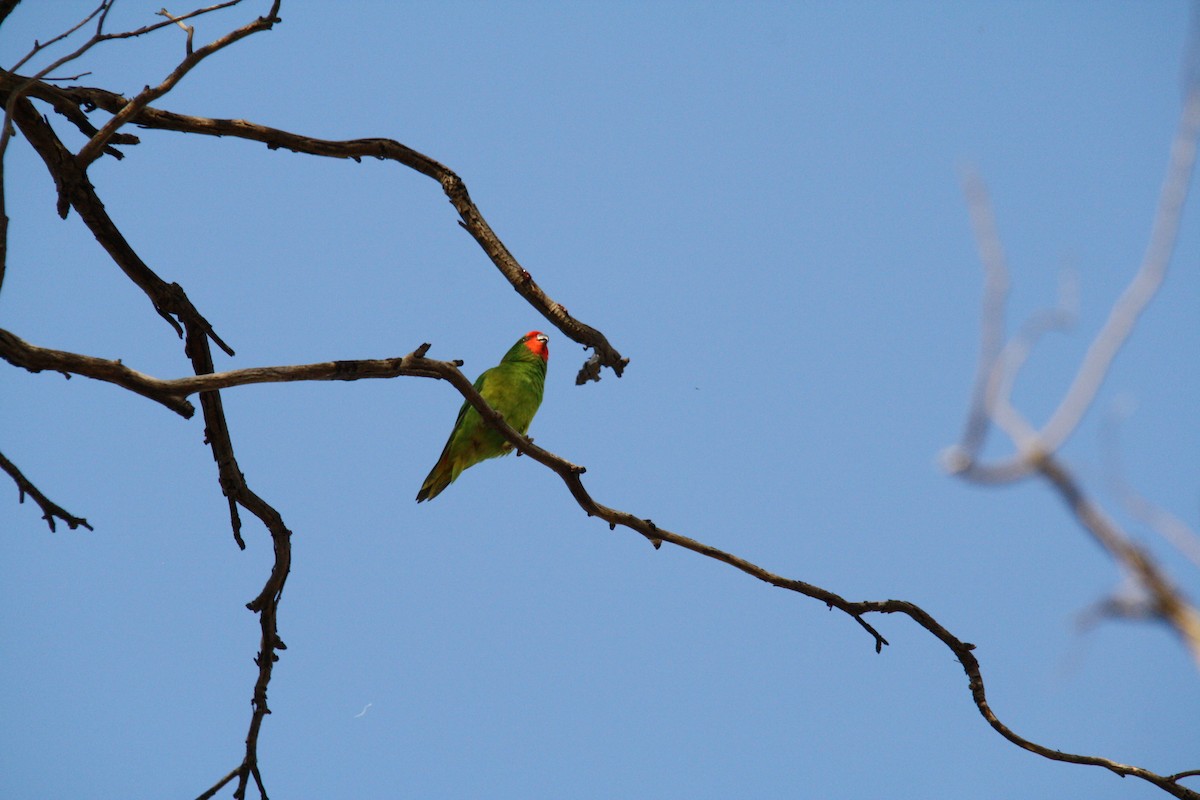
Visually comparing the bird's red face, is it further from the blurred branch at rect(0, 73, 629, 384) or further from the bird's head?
the blurred branch at rect(0, 73, 629, 384)

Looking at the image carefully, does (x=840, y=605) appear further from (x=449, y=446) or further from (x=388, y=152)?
(x=449, y=446)

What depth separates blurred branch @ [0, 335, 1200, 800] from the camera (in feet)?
11.0

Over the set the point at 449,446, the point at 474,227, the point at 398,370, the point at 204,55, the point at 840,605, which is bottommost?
the point at 840,605

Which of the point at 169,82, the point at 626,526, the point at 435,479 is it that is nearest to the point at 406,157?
the point at 169,82

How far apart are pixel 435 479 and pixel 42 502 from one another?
332 centimetres

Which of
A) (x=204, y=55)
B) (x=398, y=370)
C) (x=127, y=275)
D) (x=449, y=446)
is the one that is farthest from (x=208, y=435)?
→ (x=449, y=446)

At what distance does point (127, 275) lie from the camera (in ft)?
12.6

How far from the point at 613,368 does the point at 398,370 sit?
976mm

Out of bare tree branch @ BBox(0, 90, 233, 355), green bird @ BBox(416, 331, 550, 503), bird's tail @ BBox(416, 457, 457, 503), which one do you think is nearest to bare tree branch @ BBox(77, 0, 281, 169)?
bare tree branch @ BBox(0, 90, 233, 355)

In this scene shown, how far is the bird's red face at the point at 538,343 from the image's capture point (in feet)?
24.3

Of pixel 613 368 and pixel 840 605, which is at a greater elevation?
pixel 613 368

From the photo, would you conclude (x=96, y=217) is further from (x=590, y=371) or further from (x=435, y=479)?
(x=435, y=479)

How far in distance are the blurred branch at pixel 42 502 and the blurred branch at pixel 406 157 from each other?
143 cm

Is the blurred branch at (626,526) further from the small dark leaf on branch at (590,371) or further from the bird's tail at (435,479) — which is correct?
the bird's tail at (435,479)
